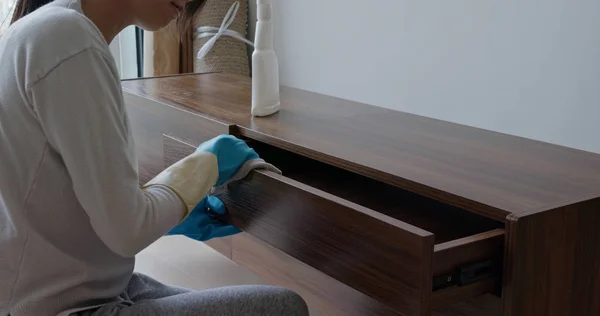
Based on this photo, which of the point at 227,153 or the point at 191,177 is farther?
the point at 227,153

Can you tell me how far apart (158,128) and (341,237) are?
31.5 inches

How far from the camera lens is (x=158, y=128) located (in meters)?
1.69

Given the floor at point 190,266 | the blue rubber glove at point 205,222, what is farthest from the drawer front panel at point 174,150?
the floor at point 190,266

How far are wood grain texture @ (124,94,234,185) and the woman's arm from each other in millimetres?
499

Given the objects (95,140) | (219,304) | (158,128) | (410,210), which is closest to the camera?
(95,140)

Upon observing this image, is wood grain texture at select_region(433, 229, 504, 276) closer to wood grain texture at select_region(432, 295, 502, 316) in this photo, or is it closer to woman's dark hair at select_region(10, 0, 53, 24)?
wood grain texture at select_region(432, 295, 502, 316)

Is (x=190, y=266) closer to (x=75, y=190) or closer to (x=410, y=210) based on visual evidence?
(x=410, y=210)

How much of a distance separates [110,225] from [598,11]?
1036mm

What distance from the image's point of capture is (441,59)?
1806 millimetres

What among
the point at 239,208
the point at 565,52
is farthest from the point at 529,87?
the point at 239,208

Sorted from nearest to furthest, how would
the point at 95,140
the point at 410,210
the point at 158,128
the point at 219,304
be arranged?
the point at 95,140
the point at 219,304
the point at 410,210
the point at 158,128

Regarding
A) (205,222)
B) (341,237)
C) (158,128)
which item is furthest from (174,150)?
(341,237)

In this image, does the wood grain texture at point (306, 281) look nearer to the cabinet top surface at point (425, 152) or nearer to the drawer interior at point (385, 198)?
the drawer interior at point (385, 198)

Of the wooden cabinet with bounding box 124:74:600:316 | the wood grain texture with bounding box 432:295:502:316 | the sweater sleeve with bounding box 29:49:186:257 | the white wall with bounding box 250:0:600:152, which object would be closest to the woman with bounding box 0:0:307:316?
the sweater sleeve with bounding box 29:49:186:257
